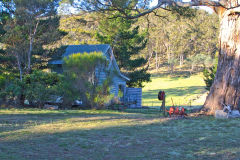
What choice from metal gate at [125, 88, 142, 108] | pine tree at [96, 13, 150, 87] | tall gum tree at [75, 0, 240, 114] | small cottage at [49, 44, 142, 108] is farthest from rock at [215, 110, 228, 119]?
pine tree at [96, 13, 150, 87]

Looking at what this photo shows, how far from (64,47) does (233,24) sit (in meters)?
13.9

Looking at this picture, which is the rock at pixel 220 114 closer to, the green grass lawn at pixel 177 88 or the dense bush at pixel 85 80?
the dense bush at pixel 85 80

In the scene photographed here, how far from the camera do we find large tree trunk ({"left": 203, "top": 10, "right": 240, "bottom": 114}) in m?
12.2

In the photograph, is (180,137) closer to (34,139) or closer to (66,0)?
(34,139)

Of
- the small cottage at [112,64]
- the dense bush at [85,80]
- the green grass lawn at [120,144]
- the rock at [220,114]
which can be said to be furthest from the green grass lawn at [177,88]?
the green grass lawn at [120,144]

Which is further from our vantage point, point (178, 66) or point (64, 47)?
point (178, 66)

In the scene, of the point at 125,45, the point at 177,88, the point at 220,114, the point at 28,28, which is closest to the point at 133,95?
the point at 125,45

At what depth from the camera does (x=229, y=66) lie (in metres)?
12.2

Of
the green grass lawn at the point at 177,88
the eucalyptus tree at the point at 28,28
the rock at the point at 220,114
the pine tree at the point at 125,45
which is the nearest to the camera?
the rock at the point at 220,114

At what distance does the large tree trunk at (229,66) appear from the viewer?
12156 millimetres

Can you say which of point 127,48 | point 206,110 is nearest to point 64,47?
point 127,48

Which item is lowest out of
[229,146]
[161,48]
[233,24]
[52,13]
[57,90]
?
[229,146]

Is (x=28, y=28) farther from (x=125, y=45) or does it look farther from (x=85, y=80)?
(x=125, y=45)

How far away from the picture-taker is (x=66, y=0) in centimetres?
1356
